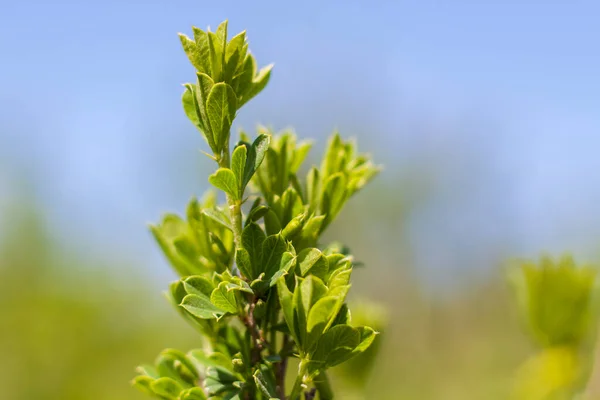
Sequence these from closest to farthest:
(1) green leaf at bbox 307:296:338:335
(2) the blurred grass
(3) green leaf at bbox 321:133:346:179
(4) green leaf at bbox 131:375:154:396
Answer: (1) green leaf at bbox 307:296:338:335 → (4) green leaf at bbox 131:375:154:396 → (3) green leaf at bbox 321:133:346:179 → (2) the blurred grass

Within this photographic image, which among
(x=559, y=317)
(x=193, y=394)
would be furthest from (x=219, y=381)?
(x=559, y=317)

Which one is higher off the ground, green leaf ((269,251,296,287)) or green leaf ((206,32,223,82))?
green leaf ((206,32,223,82))

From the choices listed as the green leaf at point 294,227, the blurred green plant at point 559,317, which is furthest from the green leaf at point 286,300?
the blurred green plant at point 559,317

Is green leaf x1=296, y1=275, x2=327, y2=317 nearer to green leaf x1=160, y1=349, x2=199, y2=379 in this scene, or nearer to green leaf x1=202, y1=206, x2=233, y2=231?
green leaf x1=202, y1=206, x2=233, y2=231

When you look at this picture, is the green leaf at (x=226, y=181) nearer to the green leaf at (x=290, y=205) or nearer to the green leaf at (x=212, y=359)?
the green leaf at (x=290, y=205)

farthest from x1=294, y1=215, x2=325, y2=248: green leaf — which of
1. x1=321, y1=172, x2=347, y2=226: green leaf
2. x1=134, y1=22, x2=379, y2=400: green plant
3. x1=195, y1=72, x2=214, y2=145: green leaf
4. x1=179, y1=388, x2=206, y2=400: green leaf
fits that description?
x1=179, y1=388, x2=206, y2=400: green leaf

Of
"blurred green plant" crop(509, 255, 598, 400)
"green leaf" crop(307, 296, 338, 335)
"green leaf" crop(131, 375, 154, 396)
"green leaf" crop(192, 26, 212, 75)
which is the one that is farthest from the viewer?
"blurred green plant" crop(509, 255, 598, 400)

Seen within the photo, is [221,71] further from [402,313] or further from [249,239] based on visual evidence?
[402,313]
